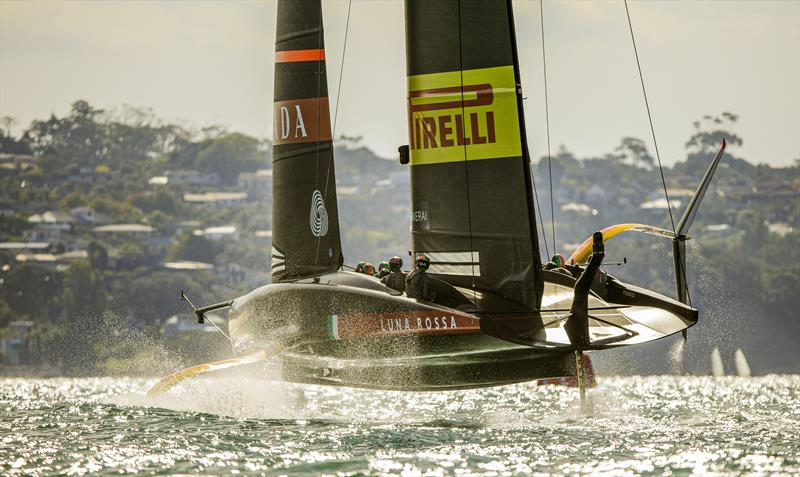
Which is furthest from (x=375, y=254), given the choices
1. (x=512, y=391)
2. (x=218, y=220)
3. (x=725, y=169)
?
(x=512, y=391)

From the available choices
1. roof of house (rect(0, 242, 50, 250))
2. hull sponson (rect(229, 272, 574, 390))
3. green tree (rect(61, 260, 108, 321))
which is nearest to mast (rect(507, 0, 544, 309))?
hull sponson (rect(229, 272, 574, 390))

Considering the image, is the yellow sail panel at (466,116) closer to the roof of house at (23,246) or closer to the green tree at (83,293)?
the green tree at (83,293)

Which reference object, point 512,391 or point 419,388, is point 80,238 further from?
point 419,388

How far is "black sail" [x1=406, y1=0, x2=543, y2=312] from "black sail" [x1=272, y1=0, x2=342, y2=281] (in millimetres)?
2350

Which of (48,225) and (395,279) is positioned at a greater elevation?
(48,225)

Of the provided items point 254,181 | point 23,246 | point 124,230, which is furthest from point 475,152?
point 254,181

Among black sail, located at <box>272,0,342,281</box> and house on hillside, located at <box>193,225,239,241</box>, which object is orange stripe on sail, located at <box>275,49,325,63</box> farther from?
house on hillside, located at <box>193,225,239,241</box>

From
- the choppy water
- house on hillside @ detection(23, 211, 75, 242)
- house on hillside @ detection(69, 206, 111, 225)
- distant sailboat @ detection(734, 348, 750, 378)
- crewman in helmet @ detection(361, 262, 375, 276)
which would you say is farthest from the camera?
house on hillside @ detection(69, 206, 111, 225)

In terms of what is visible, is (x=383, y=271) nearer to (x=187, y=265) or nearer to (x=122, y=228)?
(x=187, y=265)

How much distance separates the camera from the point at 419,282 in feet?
48.8

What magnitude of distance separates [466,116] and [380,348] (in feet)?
8.59

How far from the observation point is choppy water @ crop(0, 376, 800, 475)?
12.2 metres

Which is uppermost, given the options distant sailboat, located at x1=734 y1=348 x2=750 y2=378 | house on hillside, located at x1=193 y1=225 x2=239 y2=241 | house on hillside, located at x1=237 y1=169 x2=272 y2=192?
house on hillside, located at x1=237 y1=169 x2=272 y2=192

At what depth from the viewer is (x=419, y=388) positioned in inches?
588
